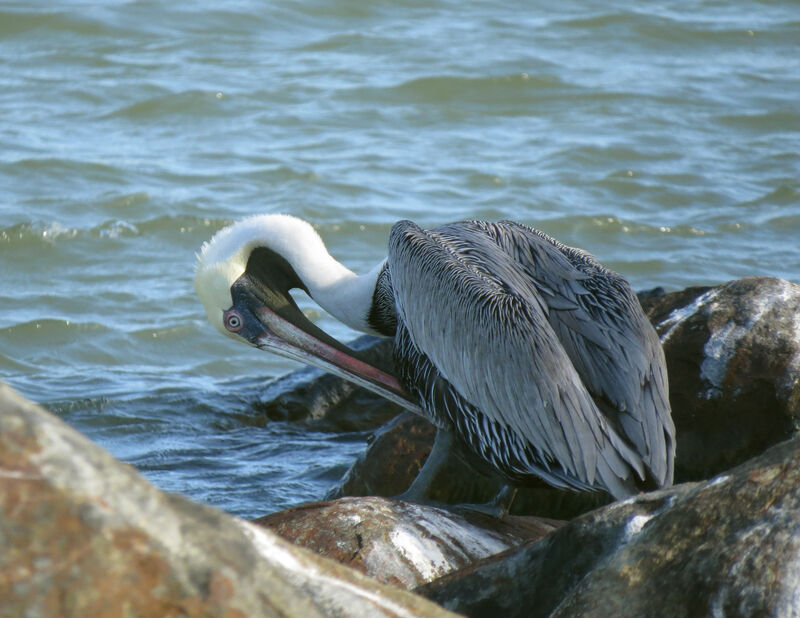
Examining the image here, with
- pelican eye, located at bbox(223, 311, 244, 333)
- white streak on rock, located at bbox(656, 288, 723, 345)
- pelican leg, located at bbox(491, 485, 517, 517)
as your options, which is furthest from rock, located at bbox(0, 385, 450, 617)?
pelican eye, located at bbox(223, 311, 244, 333)

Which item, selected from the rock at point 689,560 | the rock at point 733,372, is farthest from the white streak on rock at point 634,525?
the rock at point 733,372

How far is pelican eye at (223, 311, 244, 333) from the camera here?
5.83 metres

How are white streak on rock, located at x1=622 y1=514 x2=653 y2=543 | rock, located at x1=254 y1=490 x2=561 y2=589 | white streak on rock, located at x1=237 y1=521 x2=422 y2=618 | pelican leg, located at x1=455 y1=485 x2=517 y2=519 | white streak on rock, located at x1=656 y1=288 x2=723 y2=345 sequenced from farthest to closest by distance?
white streak on rock, located at x1=656 y1=288 x2=723 y2=345 → pelican leg, located at x1=455 y1=485 x2=517 y2=519 → rock, located at x1=254 y1=490 x2=561 y2=589 → white streak on rock, located at x1=622 y1=514 x2=653 y2=543 → white streak on rock, located at x1=237 y1=521 x2=422 y2=618

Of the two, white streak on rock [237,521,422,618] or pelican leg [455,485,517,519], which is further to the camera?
pelican leg [455,485,517,519]

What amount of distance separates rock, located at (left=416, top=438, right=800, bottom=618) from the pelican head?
8.95ft

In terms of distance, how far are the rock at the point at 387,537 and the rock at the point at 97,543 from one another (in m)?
1.82

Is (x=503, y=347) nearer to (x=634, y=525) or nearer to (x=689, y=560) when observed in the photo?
(x=634, y=525)

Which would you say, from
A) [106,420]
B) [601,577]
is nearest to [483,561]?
[601,577]

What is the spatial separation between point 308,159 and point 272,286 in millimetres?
6384

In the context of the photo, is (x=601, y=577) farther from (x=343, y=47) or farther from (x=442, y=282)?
(x=343, y=47)

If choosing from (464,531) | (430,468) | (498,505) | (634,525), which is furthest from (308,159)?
(634,525)

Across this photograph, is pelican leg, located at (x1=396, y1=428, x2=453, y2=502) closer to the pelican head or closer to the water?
the pelican head

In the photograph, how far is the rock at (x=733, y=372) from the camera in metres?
4.63

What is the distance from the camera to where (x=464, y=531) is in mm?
4223
